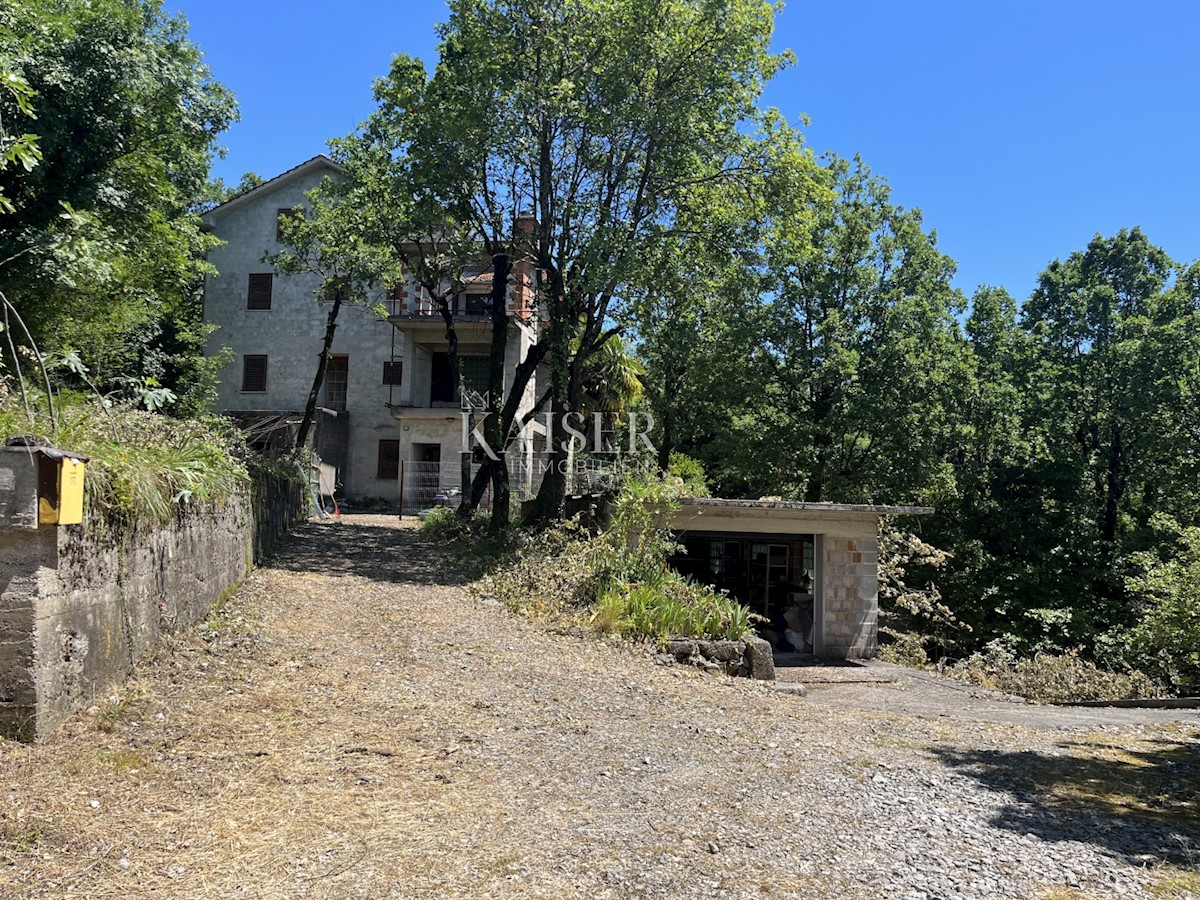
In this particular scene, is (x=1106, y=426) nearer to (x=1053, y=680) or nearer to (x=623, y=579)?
(x=1053, y=680)

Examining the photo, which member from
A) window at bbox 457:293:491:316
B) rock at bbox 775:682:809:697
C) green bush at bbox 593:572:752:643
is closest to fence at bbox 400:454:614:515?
window at bbox 457:293:491:316

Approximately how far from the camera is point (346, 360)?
28.4m

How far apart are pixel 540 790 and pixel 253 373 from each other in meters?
26.6

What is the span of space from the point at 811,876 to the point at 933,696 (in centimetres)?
779

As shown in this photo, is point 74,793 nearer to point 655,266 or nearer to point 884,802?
point 884,802

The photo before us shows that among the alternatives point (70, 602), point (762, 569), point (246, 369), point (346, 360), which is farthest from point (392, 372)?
point (70, 602)

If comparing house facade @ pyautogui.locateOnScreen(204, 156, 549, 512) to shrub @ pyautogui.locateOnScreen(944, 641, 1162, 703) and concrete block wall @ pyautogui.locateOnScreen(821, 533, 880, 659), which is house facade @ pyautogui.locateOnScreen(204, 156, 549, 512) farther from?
shrub @ pyautogui.locateOnScreen(944, 641, 1162, 703)

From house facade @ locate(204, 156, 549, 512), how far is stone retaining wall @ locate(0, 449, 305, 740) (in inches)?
745

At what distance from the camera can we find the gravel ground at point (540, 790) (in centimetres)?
383

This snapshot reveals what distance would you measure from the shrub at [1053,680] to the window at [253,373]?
2306 centimetres

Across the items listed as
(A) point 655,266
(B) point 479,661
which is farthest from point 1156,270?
(B) point 479,661

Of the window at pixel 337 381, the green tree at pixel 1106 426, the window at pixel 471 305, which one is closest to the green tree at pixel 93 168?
the window at pixel 471 305

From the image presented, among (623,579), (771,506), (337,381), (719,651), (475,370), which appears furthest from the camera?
(337,381)

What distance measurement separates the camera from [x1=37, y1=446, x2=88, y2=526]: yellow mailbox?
4.80m
